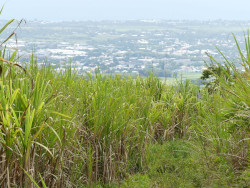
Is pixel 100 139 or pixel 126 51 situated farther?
pixel 126 51

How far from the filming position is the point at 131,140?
4406 mm

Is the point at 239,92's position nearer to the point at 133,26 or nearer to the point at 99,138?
the point at 99,138

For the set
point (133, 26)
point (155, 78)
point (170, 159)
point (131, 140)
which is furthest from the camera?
point (133, 26)

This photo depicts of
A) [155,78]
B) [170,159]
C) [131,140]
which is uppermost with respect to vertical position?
[155,78]

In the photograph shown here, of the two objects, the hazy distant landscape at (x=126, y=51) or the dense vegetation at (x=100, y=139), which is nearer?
the dense vegetation at (x=100, y=139)

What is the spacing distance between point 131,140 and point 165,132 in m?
1.25

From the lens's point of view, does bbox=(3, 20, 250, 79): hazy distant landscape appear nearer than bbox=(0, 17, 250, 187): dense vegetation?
No

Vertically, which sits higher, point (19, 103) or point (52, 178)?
point (19, 103)

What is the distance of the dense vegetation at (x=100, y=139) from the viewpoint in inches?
109

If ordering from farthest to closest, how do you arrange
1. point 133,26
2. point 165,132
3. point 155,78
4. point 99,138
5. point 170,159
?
point 133,26 < point 155,78 < point 165,132 < point 170,159 < point 99,138

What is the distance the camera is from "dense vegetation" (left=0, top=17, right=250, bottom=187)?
2.78 m

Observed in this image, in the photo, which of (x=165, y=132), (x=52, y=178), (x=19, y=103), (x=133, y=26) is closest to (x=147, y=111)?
(x=165, y=132)

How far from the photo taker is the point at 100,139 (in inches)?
158

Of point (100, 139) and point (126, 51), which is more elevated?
point (100, 139)
